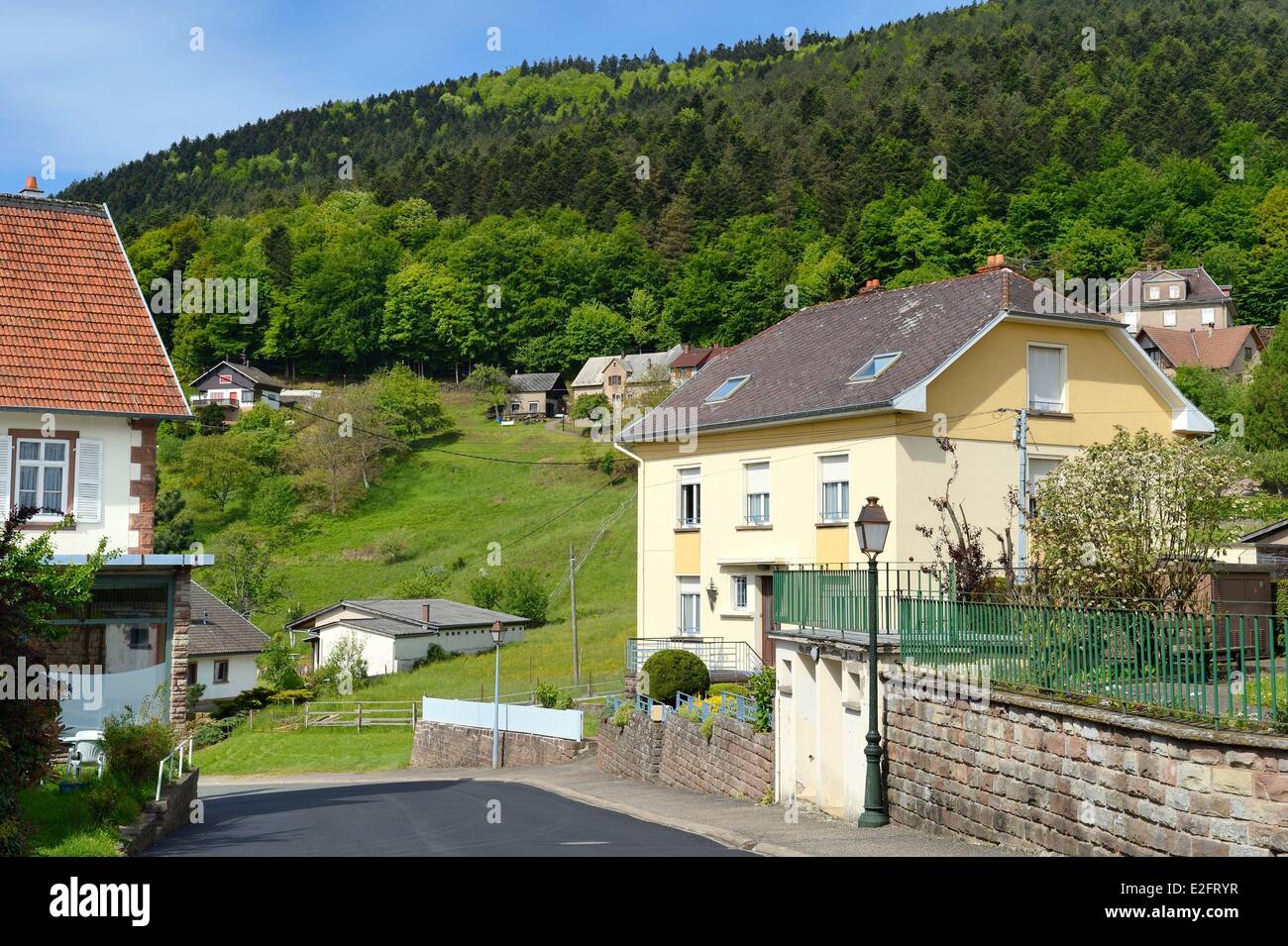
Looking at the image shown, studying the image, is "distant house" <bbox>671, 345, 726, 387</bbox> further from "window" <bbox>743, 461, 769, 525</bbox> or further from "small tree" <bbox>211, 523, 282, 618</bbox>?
"window" <bbox>743, 461, 769, 525</bbox>

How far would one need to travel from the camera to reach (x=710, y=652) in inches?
1264

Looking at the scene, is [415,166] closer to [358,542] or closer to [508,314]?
[508,314]

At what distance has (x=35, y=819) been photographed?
13.3 metres

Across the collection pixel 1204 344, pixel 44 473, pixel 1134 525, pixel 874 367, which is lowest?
pixel 1134 525

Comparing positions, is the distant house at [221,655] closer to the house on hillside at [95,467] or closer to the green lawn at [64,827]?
the house on hillside at [95,467]

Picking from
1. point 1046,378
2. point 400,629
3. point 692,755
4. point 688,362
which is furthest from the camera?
point 688,362

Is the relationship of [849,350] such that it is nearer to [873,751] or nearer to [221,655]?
A: [873,751]

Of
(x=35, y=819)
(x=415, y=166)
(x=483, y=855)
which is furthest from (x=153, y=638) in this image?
(x=415, y=166)

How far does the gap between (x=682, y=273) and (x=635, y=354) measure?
14717mm

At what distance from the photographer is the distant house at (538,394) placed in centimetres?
11675

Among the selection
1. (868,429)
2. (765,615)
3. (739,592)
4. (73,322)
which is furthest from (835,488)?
(73,322)

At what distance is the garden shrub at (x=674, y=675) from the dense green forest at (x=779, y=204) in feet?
256

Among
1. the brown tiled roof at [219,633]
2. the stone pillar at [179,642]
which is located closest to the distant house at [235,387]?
the brown tiled roof at [219,633]

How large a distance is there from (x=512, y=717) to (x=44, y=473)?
62.9ft
